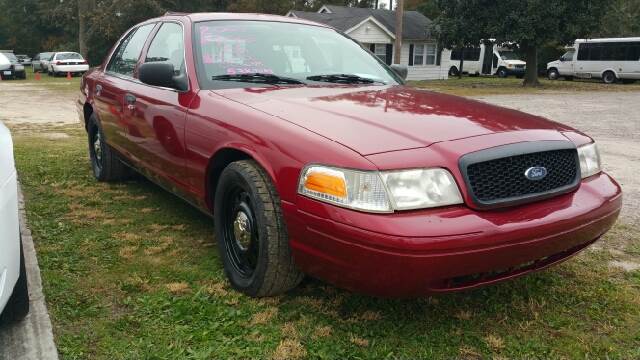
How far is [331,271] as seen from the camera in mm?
2539

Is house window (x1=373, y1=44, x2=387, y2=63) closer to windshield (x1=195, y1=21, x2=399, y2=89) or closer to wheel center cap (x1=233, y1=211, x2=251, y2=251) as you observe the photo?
windshield (x1=195, y1=21, x2=399, y2=89)

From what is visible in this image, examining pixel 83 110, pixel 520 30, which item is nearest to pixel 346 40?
A: pixel 83 110

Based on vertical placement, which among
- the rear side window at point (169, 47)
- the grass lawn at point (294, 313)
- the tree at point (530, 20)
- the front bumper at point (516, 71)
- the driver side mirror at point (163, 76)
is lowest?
the grass lawn at point (294, 313)

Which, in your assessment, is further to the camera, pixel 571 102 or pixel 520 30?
pixel 520 30

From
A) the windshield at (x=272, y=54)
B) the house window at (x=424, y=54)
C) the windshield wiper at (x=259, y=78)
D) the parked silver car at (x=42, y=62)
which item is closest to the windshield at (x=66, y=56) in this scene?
the parked silver car at (x=42, y=62)

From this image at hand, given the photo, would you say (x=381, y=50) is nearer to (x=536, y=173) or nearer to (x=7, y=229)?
(x=536, y=173)

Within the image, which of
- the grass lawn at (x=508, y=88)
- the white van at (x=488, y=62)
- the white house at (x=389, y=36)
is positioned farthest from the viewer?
the white van at (x=488, y=62)

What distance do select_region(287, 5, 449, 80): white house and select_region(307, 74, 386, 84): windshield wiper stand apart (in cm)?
2862

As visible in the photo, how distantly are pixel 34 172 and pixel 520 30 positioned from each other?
22385mm

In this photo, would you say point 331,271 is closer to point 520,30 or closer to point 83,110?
point 83,110

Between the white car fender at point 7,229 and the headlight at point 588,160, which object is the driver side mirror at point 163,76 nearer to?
the white car fender at point 7,229

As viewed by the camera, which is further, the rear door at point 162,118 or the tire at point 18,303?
the rear door at point 162,118

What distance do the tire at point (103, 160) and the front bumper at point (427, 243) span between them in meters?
3.42

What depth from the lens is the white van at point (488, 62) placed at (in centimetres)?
3641
